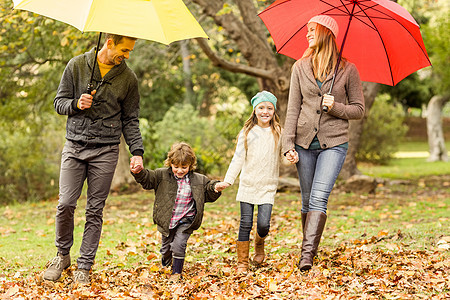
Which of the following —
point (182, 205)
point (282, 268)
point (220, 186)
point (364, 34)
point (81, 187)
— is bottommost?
point (282, 268)

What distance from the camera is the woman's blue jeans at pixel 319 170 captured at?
461 centimetres

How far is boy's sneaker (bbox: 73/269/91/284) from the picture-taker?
4426mm

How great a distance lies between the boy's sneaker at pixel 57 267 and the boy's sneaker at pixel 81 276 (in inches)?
6.1

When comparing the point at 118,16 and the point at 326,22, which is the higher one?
the point at 326,22

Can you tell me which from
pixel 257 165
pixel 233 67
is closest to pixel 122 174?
pixel 233 67

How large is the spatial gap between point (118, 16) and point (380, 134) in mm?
18843

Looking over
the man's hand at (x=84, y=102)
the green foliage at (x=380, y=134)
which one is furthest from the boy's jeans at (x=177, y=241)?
the green foliage at (x=380, y=134)

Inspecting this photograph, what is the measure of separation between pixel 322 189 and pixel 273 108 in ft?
2.74

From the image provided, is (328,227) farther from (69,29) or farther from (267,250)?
(69,29)

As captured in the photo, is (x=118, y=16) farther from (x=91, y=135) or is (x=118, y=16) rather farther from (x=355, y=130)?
(x=355, y=130)

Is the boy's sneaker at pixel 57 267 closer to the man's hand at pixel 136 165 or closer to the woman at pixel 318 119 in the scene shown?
the man's hand at pixel 136 165

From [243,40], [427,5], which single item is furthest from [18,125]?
[427,5]

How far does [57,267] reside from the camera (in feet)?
15.0

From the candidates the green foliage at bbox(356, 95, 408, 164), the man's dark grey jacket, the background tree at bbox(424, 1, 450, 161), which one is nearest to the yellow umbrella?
the man's dark grey jacket
